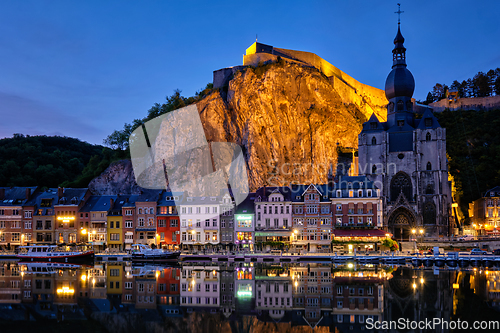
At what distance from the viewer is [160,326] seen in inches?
922

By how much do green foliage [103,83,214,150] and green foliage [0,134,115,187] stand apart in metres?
5.14

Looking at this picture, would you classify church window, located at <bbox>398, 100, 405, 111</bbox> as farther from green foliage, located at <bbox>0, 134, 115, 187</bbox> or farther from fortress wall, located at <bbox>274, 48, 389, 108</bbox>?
green foliage, located at <bbox>0, 134, 115, 187</bbox>

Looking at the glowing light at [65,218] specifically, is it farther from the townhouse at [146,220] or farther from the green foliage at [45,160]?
the green foliage at [45,160]

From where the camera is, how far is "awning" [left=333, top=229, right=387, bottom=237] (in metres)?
55.3

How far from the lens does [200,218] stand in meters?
62.0

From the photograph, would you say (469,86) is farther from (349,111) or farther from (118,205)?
(118,205)

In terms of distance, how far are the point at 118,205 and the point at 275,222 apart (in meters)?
23.1

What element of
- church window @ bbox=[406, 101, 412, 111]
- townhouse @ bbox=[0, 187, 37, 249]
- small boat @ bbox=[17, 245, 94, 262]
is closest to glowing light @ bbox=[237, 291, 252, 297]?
small boat @ bbox=[17, 245, 94, 262]

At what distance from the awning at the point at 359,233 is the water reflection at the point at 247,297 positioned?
1209 cm

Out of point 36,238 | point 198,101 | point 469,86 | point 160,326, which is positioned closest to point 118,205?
point 36,238

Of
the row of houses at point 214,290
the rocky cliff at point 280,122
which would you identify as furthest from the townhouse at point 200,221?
the rocky cliff at point 280,122

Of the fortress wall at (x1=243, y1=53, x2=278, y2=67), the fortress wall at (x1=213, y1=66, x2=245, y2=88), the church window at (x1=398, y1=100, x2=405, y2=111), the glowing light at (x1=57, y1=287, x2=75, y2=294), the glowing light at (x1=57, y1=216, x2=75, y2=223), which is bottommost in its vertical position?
the glowing light at (x1=57, y1=287, x2=75, y2=294)

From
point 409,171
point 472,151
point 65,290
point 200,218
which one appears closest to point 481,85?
point 472,151

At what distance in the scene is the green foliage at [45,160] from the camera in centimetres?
8362
